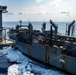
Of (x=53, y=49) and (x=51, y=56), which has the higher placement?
(x=53, y=49)

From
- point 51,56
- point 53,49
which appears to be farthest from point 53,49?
point 51,56

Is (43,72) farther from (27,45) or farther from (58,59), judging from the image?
(27,45)

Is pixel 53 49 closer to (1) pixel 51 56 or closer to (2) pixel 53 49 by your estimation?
(2) pixel 53 49

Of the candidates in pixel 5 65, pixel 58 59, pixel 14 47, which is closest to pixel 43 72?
pixel 58 59

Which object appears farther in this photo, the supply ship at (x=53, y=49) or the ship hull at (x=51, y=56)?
the supply ship at (x=53, y=49)

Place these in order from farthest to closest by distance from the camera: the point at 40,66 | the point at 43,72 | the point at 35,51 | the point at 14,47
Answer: the point at 14,47 → the point at 35,51 → the point at 40,66 → the point at 43,72

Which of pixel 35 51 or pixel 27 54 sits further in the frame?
pixel 27 54

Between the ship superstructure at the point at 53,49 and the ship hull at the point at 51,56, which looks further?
the ship superstructure at the point at 53,49

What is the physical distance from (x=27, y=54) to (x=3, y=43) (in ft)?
32.6

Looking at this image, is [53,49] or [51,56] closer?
[53,49]

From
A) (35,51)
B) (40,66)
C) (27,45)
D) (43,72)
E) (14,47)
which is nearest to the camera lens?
(43,72)

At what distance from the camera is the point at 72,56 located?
23.3 metres

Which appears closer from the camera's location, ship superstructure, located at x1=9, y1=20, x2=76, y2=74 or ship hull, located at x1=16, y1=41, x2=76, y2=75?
ship hull, located at x1=16, y1=41, x2=76, y2=75

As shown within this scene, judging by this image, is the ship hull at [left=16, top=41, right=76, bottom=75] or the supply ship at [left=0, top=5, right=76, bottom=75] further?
the supply ship at [left=0, top=5, right=76, bottom=75]
